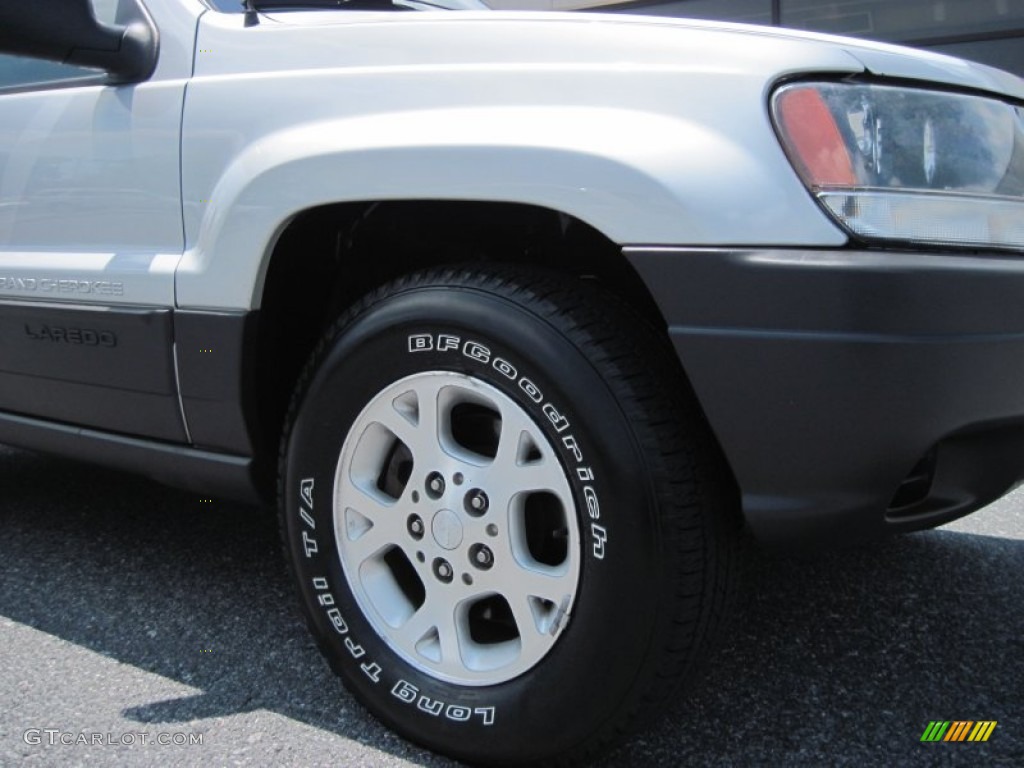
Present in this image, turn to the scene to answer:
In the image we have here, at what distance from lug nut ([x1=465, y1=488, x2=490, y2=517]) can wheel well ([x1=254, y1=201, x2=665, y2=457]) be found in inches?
16.6

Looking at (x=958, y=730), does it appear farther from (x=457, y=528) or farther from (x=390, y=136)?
(x=390, y=136)

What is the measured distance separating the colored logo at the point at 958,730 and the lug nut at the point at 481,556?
0.88 metres

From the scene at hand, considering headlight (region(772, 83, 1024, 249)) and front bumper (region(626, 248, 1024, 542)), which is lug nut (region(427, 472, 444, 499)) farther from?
headlight (region(772, 83, 1024, 249))

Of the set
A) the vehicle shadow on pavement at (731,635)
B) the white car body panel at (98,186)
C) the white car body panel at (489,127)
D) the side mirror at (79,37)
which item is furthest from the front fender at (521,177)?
the vehicle shadow on pavement at (731,635)

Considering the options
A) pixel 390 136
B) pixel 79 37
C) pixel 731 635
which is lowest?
pixel 731 635

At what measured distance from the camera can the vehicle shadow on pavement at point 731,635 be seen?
1899 millimetres

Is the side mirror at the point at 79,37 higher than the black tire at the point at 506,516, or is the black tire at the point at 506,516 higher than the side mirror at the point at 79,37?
the side mirror at the point at 79,37

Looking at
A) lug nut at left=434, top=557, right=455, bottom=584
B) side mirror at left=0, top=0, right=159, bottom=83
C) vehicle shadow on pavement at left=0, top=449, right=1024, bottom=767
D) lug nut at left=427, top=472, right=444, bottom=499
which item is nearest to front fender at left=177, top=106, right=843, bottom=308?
side mirror at left=0, top=0, right=159, bottom=83

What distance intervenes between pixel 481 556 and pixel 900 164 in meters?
0.94

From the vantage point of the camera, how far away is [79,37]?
2031 millimetres

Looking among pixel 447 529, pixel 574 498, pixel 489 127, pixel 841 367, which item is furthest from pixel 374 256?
pixel 841 367

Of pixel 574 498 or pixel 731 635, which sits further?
pixel 731 635

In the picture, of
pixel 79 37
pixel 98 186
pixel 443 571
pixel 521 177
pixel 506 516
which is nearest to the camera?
pixel 521 177

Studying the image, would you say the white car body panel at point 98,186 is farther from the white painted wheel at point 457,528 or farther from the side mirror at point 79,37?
the white painted wheel at point 457,528
